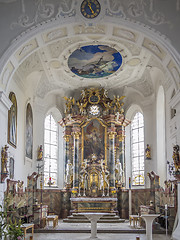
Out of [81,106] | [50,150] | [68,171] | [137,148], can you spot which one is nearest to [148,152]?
[137,148]

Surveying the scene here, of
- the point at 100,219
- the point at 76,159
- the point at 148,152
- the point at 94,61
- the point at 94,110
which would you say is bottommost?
the point at 100,219

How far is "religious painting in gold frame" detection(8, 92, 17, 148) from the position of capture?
14714 mm

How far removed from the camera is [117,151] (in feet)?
71.1

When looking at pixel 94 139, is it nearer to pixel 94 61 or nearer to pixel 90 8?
pixel 94 61

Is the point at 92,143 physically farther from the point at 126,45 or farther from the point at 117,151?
the point at 126,45

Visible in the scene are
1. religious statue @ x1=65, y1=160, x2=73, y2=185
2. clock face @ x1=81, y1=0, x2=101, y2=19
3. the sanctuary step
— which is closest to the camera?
clock face @ x1=81, y1=0, x2=101, y2=19

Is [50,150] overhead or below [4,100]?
below

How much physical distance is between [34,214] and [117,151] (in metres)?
8.01

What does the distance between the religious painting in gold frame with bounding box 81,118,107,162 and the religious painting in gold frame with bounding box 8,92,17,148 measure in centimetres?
644

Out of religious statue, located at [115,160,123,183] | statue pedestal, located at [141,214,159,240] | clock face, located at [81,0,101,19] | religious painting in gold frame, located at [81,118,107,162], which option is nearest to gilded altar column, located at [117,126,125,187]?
religious statue, located at [115,160,123,183]

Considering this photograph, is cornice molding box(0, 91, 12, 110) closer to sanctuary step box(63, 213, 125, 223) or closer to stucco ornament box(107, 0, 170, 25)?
stucco ornament box(107, 0, 170, 25)

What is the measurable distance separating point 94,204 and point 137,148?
14.1 ft

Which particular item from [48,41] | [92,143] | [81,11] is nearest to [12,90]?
[48,41]

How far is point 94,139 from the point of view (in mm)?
21625
